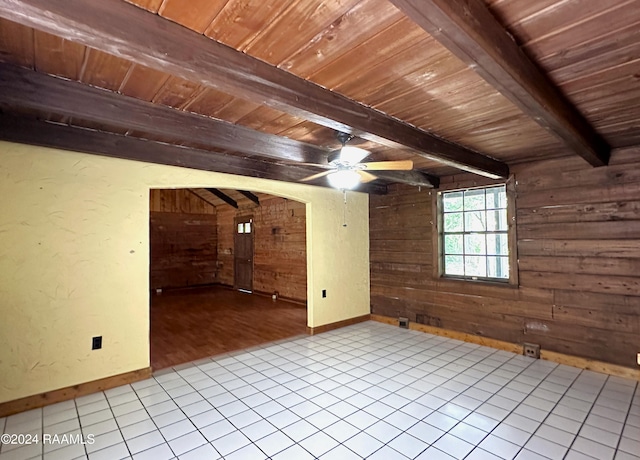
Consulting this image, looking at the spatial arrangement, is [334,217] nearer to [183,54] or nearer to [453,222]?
[453,222]

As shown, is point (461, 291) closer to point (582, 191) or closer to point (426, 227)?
point (426, 227)

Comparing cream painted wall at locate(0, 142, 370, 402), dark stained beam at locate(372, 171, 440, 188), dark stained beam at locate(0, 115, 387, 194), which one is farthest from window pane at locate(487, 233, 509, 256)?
cream painted wall at locate(0, 142, 370, 402)

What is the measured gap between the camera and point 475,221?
177 inches

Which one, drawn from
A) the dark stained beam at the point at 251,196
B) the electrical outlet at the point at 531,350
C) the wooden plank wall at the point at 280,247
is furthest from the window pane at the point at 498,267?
the dark stained beam at the point at 251,196

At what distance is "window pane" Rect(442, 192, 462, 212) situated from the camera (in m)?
4.68

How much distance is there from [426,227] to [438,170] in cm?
94

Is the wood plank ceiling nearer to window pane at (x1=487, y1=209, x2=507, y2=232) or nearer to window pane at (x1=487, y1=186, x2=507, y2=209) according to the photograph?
window pane at (x1=487, y1=186, x2=507, y2=209)

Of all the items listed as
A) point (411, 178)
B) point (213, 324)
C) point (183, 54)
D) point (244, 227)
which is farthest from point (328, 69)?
point (244, 227)

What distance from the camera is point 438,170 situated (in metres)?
4.38

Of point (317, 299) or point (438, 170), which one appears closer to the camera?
point (438, 170)

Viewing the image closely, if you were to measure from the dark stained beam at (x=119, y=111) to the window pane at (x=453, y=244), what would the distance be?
2852 millimetres

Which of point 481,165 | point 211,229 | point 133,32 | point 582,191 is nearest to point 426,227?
point 481,165

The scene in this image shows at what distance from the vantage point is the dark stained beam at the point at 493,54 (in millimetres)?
1154

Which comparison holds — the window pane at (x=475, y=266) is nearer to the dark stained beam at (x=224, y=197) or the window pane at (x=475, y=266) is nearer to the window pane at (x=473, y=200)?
the window pane at (x=473, y=200)
